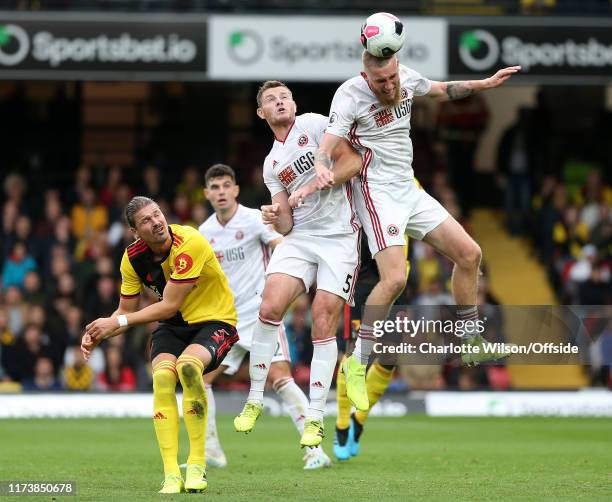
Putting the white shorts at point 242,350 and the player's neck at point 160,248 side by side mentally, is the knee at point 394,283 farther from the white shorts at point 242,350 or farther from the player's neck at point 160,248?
the white shorts at point 242,350

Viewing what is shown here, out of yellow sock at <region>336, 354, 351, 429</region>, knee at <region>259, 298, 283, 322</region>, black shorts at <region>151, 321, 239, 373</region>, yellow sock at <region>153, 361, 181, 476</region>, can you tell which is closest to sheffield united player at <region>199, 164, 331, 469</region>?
yellow sock at <region>336, 354, 351, 429</region>

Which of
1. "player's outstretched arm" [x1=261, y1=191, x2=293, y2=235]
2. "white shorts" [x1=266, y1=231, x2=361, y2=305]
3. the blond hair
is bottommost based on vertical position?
"white shorts" [x1=266, y1=231, x2=361, y2=305]

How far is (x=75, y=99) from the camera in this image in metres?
Result: 24.3

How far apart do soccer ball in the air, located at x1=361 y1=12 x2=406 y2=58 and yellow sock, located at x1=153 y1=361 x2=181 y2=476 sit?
280cm

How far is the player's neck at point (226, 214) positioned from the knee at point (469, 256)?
2.66 m

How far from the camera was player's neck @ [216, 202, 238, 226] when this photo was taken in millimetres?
12450

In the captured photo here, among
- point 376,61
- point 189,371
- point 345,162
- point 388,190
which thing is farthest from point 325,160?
point 189,371

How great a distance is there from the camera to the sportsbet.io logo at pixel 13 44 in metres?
20.0

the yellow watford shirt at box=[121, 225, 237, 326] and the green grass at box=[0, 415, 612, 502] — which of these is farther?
the yellow watford shirt at box=[121, 225, 237, 326]

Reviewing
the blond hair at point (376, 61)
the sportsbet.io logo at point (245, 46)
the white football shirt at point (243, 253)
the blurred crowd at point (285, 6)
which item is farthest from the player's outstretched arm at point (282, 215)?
the blurred crowd at point (285, 6)

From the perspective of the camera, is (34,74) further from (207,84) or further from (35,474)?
(35,474)

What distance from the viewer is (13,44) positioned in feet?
65.8

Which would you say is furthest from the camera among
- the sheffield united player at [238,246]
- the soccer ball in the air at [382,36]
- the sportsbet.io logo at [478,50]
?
the sportsbet.io logo at [478,50]

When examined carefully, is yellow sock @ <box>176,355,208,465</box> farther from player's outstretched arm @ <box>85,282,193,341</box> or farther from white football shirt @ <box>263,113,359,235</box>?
white football shirt @ <box>263,113,359,235</box>
